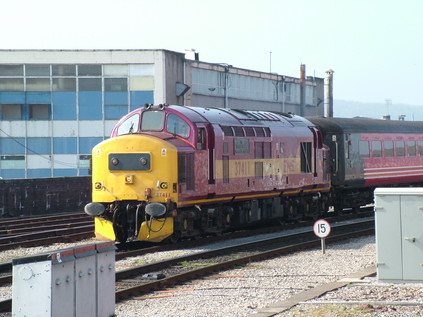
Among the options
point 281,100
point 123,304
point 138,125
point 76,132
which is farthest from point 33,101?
point 123,304

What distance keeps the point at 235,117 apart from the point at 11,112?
105 ft

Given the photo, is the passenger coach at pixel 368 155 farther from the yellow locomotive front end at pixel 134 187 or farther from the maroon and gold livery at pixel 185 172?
the yellow locomotive front end at pixel 134 187

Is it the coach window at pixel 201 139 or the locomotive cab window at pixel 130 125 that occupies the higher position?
the locomotive cab window at pixel 130 125

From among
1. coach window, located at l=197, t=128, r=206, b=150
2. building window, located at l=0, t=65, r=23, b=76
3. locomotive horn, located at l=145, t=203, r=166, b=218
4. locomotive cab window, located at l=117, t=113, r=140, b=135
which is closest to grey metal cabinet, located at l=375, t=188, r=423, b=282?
locomotive horn, located at l=145, t=203, r=166, b=218

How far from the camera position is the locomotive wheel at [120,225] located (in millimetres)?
21875

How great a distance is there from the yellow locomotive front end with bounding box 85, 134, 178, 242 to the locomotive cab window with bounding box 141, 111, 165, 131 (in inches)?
36.2

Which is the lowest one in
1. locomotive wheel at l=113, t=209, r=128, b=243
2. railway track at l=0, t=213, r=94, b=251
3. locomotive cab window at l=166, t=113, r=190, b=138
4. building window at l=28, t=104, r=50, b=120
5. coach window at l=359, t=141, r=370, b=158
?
railway track at l=0, t=213, r=94, b=251

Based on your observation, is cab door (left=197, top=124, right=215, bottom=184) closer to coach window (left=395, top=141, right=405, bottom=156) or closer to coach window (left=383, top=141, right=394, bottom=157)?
coach window (left=383, top=141, right=394, bottom=157)

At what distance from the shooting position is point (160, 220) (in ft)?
71.0

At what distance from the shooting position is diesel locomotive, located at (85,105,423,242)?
21719mm

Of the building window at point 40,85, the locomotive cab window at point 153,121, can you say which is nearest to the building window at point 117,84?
the building window at point 40,85

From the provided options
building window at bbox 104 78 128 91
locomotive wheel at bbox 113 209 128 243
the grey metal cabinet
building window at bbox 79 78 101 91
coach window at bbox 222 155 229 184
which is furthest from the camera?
A: building window at bbox 104 78 128 91

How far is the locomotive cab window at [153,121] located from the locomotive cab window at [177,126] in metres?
0.22

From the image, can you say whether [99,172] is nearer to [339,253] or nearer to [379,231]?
[339,253]
